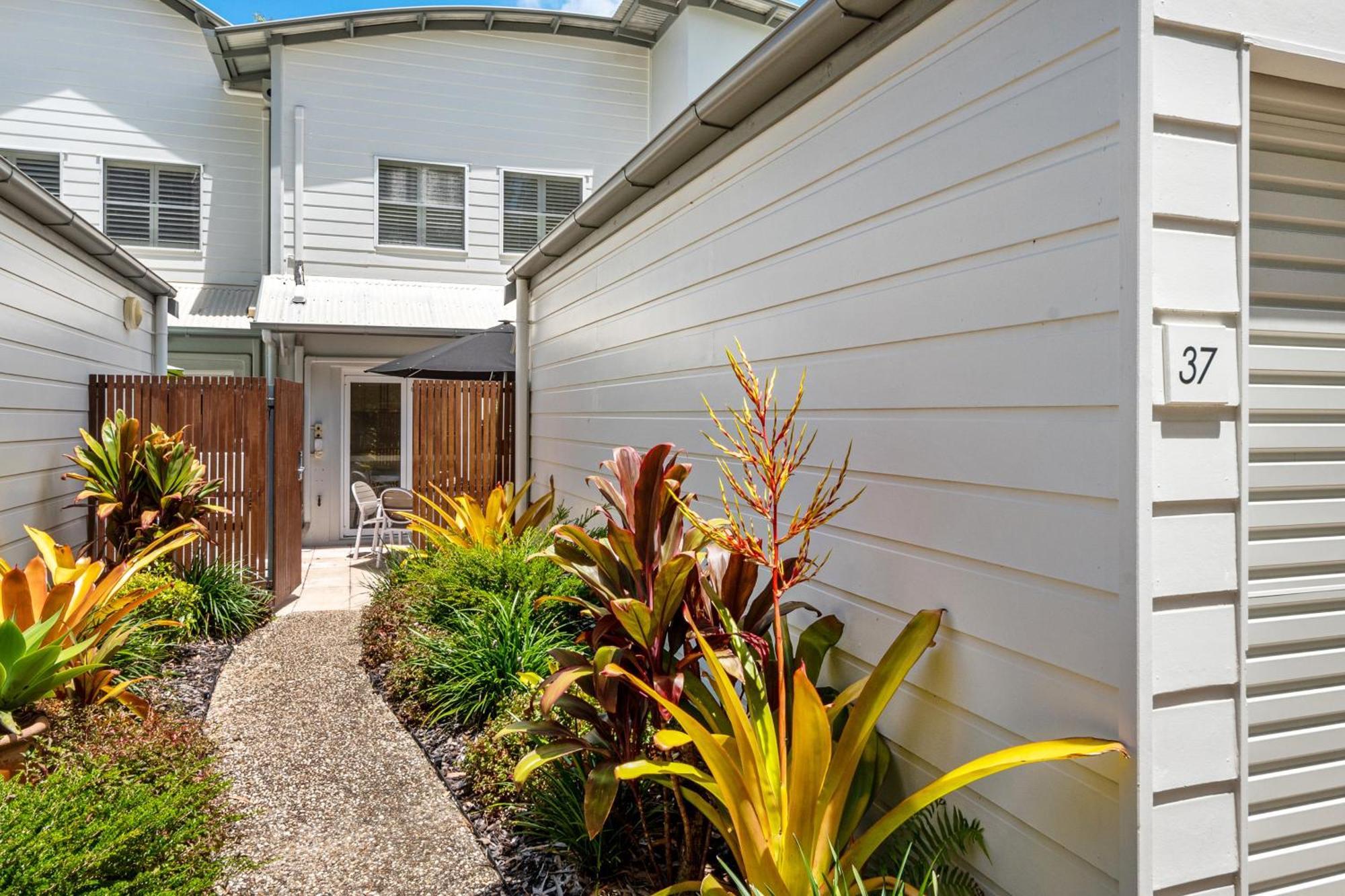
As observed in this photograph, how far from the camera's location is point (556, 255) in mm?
7598

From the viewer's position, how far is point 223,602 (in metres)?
6.82

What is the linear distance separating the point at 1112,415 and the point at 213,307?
11.8 metres

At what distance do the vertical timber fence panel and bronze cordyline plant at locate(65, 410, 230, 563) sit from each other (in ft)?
6.50

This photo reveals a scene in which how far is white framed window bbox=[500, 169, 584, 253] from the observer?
38.8 feet

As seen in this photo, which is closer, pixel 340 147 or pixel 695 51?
pixel 340 147

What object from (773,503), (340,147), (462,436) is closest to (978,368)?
(773,503)

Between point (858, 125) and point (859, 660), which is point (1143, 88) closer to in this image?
point (858, 125)

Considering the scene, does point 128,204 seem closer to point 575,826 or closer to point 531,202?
point 531,202

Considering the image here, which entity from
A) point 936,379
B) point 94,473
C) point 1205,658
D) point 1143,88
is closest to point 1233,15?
point 1143,88

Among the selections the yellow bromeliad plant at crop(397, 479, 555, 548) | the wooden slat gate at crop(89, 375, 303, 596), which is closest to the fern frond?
the yellow bromeliad plant at crop(397, 479, 555, 548)

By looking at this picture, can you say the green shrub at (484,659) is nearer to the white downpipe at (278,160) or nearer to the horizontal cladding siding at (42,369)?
the horizontal cladding siding at (42,369)

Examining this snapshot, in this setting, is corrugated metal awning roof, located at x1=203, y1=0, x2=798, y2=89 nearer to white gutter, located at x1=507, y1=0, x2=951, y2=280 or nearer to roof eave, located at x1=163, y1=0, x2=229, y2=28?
roof eave, located at x1=163, y1=0, x2=229, y2=28

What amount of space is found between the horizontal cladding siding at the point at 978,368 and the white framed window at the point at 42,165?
37.4 feet

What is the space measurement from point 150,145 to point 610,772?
1202 cm
